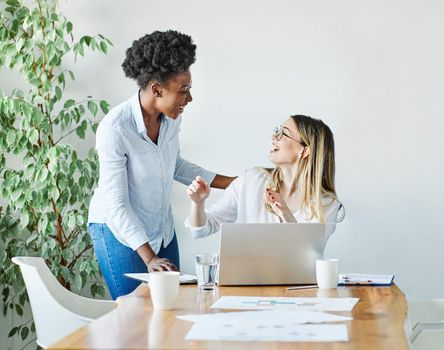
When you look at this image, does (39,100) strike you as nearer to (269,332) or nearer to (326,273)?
(326,273)

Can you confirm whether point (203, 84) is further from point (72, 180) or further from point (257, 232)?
point (257, 232)

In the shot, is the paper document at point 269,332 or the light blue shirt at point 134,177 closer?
the paper document at point 269,332

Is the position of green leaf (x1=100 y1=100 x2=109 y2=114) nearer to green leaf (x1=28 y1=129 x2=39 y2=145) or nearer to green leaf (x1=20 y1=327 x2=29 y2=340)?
green leaf (x1=28 y1=129 x2=39 y2=145)

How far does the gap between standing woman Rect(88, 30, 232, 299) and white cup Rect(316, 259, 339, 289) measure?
71cm

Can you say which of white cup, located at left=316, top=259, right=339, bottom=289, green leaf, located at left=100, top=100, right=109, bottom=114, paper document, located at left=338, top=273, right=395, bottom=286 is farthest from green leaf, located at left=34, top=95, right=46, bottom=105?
white cup, located at left=316, top=259, right=339, bottom=289

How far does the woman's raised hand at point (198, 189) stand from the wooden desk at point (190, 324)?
1.37 ft

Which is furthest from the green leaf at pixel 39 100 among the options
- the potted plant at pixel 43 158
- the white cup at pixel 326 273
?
the white cup at pixel 326 273

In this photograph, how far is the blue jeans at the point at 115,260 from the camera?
10.0 feet

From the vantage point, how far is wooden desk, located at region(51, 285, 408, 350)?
1497mm

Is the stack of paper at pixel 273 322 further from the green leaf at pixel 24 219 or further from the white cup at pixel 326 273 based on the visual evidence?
the green leaf at pixel 24 219

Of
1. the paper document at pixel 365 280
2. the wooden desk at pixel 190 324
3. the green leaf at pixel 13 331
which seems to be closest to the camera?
the wooden desk at pixel 190 324

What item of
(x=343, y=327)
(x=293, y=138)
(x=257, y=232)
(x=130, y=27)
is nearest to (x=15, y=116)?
(x=130, y=27)

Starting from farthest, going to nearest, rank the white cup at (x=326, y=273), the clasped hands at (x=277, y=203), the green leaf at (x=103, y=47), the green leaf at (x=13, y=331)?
1. the green leaf at (x=13, y=331)
2. the green leaf at (x=103, y=47)
3. the clasped hands at (x=277, y=203)
4. the white cup at (x=326, y=273)

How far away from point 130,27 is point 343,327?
9.50 feet
